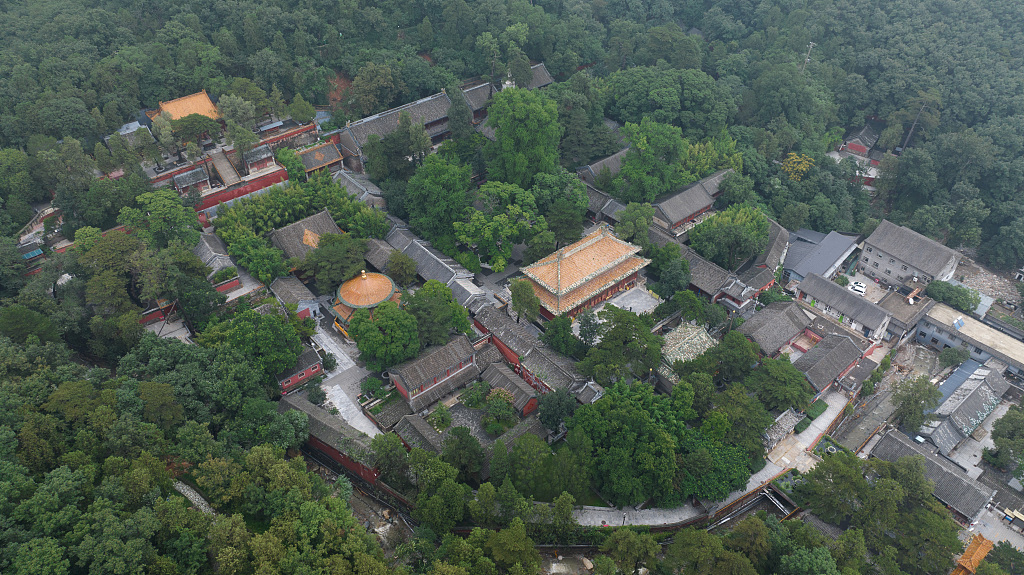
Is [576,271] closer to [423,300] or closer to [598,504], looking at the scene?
[423,300]

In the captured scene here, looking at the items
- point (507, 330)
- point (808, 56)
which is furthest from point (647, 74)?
point (507, 330)

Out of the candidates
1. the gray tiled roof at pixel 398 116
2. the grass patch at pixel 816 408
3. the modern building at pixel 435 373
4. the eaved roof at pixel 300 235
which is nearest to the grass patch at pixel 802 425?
the grass patch at pixel 816 408

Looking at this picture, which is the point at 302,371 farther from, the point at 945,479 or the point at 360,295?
the point at 945,479

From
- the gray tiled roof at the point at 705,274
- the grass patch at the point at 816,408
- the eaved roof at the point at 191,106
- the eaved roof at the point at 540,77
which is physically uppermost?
the eaved roof at the point at 191,106

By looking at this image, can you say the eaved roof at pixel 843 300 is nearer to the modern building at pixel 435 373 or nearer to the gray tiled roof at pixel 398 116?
the modern building at pixel 435 373

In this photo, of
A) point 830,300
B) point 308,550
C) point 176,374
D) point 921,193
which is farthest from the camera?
point 921,193

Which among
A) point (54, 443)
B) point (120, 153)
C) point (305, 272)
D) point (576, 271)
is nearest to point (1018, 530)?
point (576, 271)
